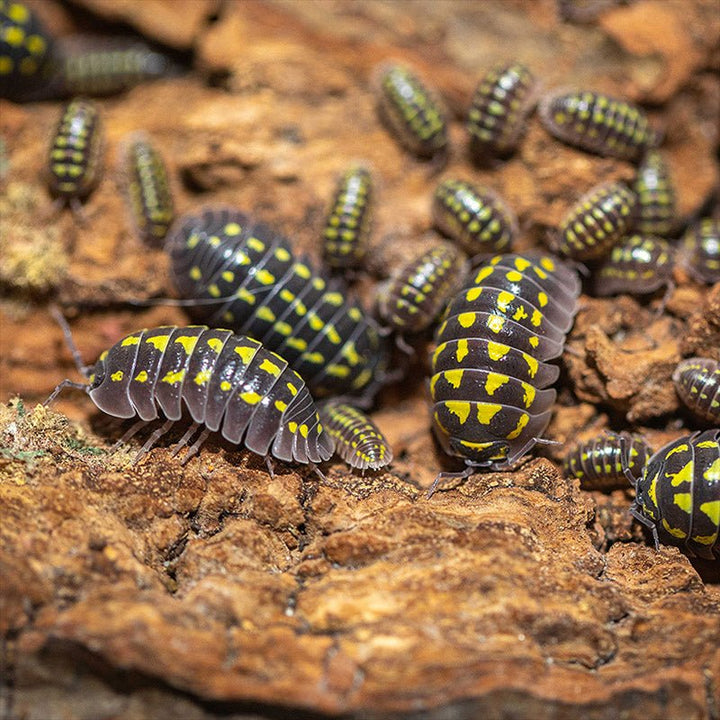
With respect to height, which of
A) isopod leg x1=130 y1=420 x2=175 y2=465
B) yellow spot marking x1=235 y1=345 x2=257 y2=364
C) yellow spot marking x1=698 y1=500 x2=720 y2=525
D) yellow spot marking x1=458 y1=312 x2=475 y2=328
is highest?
yellow spot marking x1=458 y1=312 x2=475 y2=328

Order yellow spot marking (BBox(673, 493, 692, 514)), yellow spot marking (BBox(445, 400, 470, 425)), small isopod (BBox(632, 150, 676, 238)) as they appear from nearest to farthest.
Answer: yellow spot marking (BBox(673, 493, 692, 514))
yellow spot marking (BBox(445, 400, 470, 425))
small isopod (BBox(632, 150, 676, 238))

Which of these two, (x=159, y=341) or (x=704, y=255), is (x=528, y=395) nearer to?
(x=704, y=255)

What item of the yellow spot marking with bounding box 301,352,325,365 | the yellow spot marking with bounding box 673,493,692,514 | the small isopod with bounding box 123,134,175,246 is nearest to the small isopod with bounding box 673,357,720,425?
the yellow spot marking with bounding box 673,493,692,514

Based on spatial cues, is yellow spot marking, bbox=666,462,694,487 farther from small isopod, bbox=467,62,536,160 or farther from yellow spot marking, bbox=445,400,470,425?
small isopod, bbox=467,62,536,160

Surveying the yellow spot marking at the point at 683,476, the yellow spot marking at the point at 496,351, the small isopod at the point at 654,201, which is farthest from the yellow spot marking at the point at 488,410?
the small isopod at the point at 654,201

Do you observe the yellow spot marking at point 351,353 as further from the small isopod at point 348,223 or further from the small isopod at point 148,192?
the small isopod at point 148,192

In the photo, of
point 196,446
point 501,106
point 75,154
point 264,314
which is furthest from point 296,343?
point 501,106
